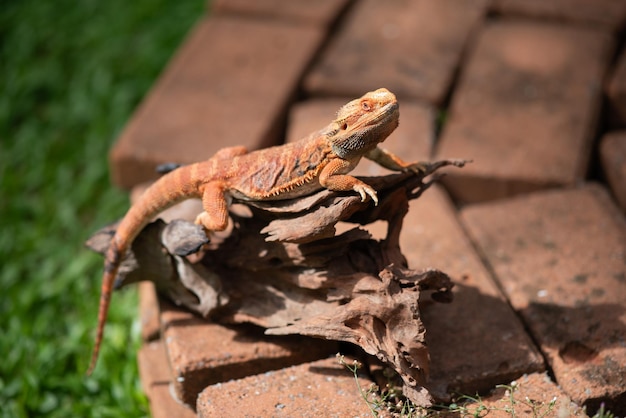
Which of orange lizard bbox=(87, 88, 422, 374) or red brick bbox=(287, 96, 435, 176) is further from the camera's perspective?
red brick bbox=(287, 96, 435, 176)

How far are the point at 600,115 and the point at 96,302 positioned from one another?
143 inches

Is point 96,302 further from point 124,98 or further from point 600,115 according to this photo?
point 600,115

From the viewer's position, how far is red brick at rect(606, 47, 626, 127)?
5.13 metres

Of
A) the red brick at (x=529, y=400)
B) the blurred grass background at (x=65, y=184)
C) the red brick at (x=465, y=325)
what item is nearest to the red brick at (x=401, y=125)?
the red brick at (x=465, y=325)

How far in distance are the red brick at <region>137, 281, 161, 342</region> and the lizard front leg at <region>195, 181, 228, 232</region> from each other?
3.36 ft

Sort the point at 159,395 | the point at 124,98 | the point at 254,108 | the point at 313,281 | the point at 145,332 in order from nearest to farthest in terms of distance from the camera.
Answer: the point at 313,281 < the point at 159,395 < the point at 145,332 < the point at 254,108 < the point at 124,98

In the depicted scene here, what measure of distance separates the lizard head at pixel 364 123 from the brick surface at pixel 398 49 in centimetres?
241

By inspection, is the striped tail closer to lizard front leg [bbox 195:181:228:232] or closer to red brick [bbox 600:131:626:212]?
lizard front leg [bbox 195:181:228:232]

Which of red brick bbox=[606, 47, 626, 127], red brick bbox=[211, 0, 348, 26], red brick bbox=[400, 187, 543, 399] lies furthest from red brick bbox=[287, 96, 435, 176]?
red brick bbox=[606, 47, 626, 127]

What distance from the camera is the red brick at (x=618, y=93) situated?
16.8 feet

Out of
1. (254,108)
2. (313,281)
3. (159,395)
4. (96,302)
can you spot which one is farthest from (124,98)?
(313,281)

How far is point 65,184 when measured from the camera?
18.9ft

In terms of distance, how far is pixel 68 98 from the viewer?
652cm

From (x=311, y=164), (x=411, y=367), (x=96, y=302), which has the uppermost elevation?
(x=311, y=164)
